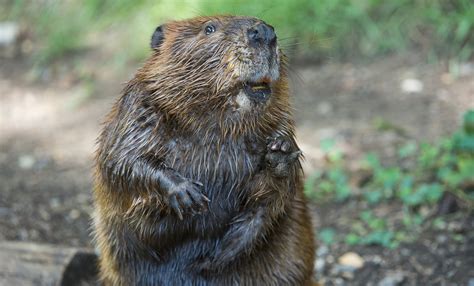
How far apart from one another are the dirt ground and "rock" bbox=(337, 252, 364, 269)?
31 millimetres

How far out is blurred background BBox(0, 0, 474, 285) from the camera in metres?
4.53

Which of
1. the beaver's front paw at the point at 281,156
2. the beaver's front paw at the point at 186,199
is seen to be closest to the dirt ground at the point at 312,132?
the beaver's front paw at the point at 281,156

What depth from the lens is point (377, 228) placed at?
464cm

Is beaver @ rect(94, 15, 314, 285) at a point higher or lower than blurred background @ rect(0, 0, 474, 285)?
higher

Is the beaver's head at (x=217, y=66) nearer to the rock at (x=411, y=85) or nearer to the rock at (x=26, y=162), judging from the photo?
the rock at (x=26, y=162)

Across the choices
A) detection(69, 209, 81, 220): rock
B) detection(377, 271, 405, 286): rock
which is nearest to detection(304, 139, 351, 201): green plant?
detection(377, 271, 405, 286): rock

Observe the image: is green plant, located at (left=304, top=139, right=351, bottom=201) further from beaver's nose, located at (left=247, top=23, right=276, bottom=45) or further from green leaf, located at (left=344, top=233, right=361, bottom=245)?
beaver's nose, located at (left=247, top=23, right=276, bottom=45)

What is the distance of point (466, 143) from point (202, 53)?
2302 millimetres

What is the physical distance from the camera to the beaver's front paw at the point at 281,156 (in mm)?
2842

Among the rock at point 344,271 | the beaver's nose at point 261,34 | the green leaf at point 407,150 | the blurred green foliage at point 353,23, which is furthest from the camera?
the blurred green foliage at point 353,23

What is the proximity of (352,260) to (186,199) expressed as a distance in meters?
1.84

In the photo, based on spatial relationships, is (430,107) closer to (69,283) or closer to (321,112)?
(321,112)

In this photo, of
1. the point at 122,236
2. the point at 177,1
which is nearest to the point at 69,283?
the point at 122,236

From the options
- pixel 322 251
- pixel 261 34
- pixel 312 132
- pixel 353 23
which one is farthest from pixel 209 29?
pixel 353 23
